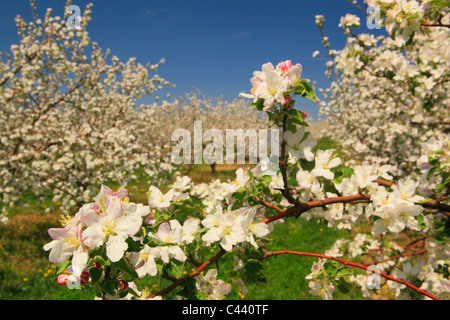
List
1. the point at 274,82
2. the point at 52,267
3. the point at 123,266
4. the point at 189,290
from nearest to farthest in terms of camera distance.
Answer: the point at 123,266 < the point at 274,82 < the point at 189,290 < the point at 52,267

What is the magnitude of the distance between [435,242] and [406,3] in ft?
4.78

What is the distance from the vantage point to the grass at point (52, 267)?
3.71 m

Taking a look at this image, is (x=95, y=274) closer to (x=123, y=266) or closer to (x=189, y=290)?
(x=123, y=266)

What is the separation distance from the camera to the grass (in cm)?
371

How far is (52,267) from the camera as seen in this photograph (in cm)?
437

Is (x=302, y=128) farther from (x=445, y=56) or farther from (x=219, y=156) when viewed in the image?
(x=219, y=156)

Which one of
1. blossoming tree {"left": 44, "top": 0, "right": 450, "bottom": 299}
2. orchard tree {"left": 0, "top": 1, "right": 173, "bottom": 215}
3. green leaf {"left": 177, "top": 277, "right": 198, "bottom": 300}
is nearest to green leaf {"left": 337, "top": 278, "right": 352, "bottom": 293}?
blossoming tree {"left": 44, "top": 0, "right": 450, "bottom": 299}

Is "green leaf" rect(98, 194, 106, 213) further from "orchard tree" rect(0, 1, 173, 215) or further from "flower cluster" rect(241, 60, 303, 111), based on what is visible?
"orchard tree" rect(0, 1, 173, 215)

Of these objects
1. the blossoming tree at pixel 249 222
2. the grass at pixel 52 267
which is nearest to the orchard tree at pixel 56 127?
the grass at pixel 52 267

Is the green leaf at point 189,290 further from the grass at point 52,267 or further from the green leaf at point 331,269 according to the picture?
the grass at point 52,267

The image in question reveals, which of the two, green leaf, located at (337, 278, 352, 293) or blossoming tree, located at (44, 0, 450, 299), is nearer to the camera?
blossoming tree, located at (44, 0, 450, 299)

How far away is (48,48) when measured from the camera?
4977 mm

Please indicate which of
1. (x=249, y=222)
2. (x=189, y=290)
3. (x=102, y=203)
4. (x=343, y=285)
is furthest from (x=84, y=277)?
(x=343, y=285)

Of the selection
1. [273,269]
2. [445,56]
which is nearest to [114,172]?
[273,269]
